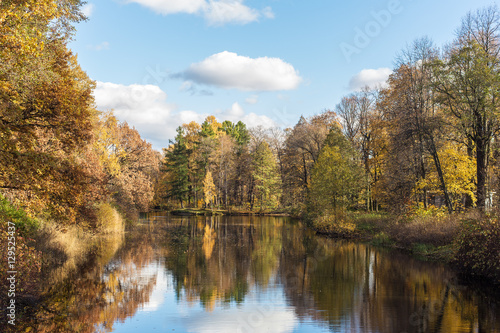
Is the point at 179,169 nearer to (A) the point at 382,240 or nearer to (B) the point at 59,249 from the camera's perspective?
(A) the point at 382,240

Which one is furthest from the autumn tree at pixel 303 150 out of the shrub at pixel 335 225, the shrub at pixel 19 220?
the shrub at pixel 19 220

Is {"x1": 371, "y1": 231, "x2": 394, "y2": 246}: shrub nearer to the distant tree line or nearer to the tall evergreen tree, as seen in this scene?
the distant tree line

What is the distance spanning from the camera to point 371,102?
48.3 m

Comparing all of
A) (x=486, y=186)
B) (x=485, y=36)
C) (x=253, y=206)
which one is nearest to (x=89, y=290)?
(x=486, y=186)

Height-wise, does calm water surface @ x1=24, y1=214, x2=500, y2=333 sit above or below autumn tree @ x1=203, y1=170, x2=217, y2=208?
below

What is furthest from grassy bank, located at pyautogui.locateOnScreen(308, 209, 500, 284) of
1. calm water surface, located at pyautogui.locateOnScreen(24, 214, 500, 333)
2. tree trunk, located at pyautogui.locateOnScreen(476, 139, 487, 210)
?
tree trunk, located at pyautogui.locateOnScreen(476, 139, 487, 210)

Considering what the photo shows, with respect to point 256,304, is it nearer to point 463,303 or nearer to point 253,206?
point 463,303

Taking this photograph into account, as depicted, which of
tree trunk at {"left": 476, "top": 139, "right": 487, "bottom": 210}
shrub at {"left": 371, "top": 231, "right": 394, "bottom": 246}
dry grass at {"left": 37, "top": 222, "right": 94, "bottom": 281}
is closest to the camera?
dry grass at {"left": 37, "top": 222, "right": 94, "bottom": 281}

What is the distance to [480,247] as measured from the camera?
613 inches

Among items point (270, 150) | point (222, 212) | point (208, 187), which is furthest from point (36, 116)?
point (270, 150)

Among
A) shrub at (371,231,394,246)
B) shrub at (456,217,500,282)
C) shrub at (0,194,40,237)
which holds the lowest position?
shrub at (371,231,394,246)

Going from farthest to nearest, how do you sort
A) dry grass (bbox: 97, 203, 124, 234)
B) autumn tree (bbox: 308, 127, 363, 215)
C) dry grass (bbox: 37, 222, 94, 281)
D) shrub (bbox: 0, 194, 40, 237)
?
autumn tree (bbox: 308, 127, 363, 215)
dry grass (bbox: 97, 203, 124, 234)
dry grass (bbox: 37, 222, 94, 281)
shrub (bbox: 0, 194, 40, 237)

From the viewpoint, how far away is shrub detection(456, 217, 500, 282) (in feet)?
48.2

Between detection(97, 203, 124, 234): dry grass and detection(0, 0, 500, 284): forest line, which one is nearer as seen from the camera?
detection(0, 0, 500, 284): forest line
